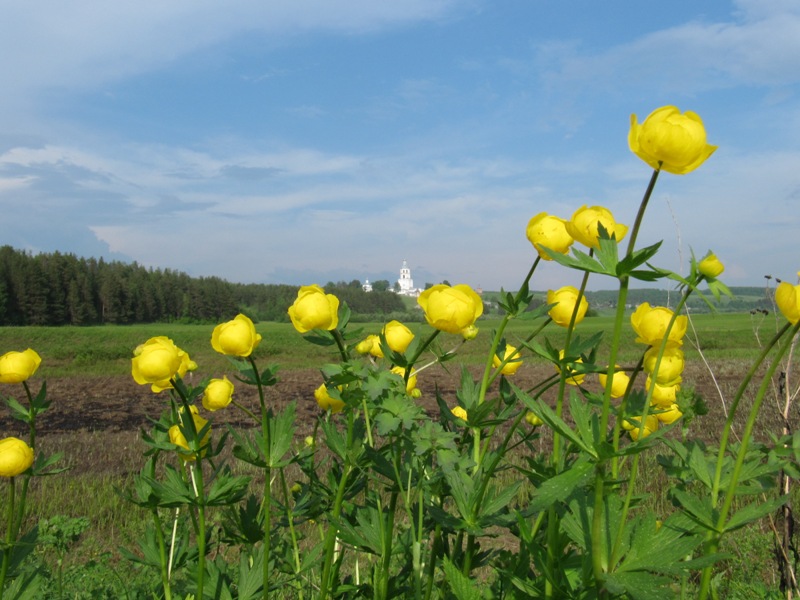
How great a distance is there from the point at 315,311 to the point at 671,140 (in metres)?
0.64

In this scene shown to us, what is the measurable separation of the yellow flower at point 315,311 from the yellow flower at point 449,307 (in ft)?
0.56

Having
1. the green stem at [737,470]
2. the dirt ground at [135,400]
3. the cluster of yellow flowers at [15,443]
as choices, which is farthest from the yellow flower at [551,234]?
the dirt ground at [135,400]

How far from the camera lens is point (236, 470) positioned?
4.51m

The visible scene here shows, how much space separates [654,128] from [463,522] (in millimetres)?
699

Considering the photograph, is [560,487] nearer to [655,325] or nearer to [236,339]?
[655,325]

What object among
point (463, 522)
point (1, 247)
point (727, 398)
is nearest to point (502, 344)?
point (463, 522)

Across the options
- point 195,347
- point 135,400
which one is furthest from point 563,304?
point 195,347

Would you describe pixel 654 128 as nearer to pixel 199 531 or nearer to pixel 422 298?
pixel 422 298

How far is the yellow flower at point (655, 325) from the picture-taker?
107cm

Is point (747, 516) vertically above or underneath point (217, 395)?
underneath

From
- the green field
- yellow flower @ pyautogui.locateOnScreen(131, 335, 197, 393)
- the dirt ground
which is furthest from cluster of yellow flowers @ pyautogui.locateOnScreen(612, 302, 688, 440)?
the green field

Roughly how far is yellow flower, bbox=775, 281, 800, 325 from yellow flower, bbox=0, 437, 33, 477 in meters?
1.53

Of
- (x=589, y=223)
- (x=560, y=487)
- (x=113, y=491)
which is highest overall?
(x=589, y=223)

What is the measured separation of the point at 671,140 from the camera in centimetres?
80
